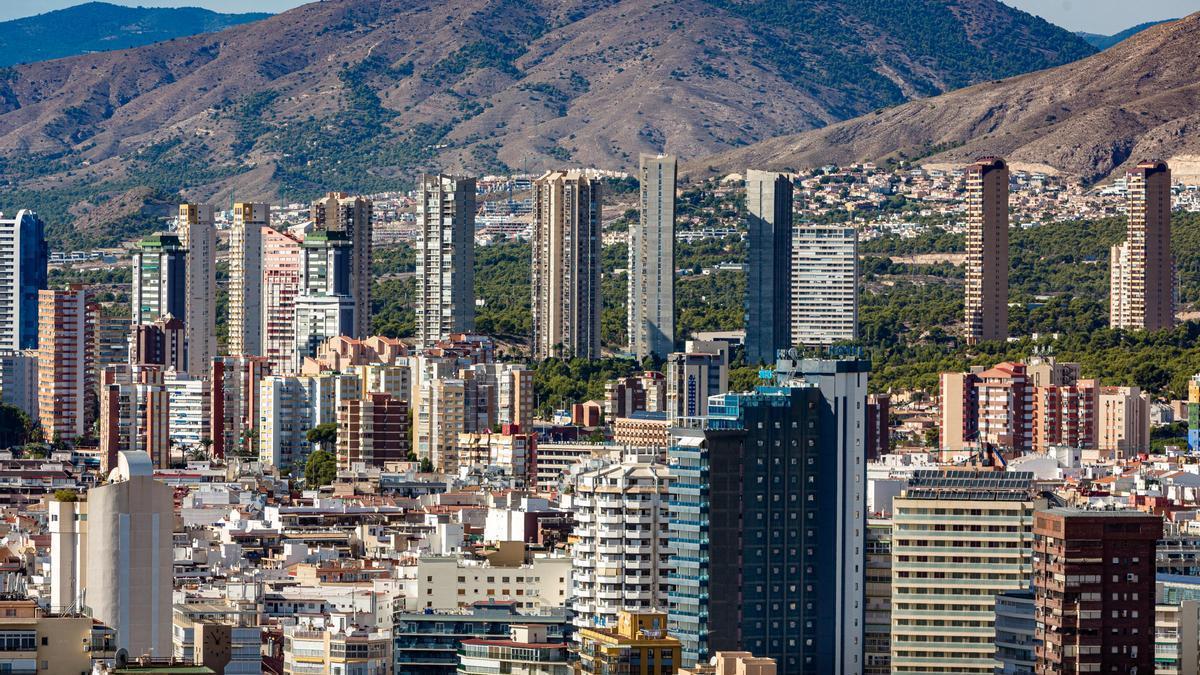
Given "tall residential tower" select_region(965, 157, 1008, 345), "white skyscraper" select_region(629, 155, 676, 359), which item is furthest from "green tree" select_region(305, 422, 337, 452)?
"tall residential tower" select_region(965, 157, 1008, 345)

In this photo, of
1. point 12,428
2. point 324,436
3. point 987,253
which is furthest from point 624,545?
point 987,253

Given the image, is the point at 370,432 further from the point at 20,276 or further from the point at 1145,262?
the point at 1145,262

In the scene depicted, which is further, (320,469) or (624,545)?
(320,469)

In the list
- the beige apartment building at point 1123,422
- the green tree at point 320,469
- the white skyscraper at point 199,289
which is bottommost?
the green tree at point 320,469

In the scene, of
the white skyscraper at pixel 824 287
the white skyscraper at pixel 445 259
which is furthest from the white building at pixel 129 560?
the white skyscraper at pixel 824 287

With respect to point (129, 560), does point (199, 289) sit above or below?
→ above

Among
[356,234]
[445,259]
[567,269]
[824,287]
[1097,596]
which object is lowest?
[1097,596]

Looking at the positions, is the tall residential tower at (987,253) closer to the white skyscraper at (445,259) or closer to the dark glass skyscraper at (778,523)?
the white skyscraper at (445,259)
